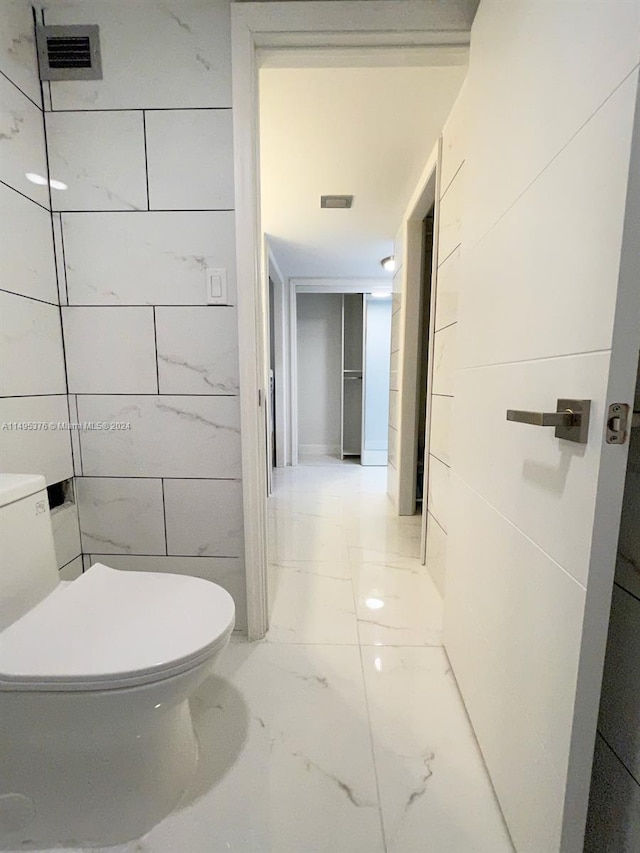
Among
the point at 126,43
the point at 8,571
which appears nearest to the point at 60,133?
the point at 126,43

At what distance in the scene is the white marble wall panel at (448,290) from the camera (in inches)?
56.7

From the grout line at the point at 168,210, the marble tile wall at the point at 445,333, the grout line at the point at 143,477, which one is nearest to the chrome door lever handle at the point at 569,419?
the marble tile wall at the point at 445,333

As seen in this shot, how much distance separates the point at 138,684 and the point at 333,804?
568 mm

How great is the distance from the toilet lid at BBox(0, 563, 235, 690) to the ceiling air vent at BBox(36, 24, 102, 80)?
153cm

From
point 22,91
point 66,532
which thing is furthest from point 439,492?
point 22,91

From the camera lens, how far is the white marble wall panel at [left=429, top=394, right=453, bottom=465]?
1.59 metres

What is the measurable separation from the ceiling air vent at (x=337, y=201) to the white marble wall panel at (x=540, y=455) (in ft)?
5.46

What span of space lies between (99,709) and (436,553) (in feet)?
4.66

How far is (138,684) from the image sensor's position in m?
0.73

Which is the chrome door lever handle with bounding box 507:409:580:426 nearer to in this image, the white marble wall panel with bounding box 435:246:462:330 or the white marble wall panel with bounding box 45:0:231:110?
the white marble wall panel with bounding box 435:246:462:330

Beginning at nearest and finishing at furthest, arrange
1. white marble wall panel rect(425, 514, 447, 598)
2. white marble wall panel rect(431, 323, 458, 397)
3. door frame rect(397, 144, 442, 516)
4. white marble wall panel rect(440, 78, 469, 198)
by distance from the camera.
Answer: white marble wall panel rect(440, 78, 469, 198), white marble wall panel rect(431, 323, 458, 397), white marble wall panel rect(425, 514, 447, 598), door frame rect(397, 144, 442, 516)

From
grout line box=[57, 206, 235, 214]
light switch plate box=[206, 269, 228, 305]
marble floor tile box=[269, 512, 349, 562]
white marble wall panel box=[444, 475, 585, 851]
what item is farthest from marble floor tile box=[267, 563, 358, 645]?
grout line box=[57, 206, 235, 214]

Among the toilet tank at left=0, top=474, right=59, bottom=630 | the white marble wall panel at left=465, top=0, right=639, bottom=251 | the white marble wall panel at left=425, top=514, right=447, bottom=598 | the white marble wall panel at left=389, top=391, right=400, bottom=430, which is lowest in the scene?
the white marble wall panel at left=425, top=514, right=447, bottom=598

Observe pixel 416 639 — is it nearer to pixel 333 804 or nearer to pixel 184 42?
pixel 333 804
